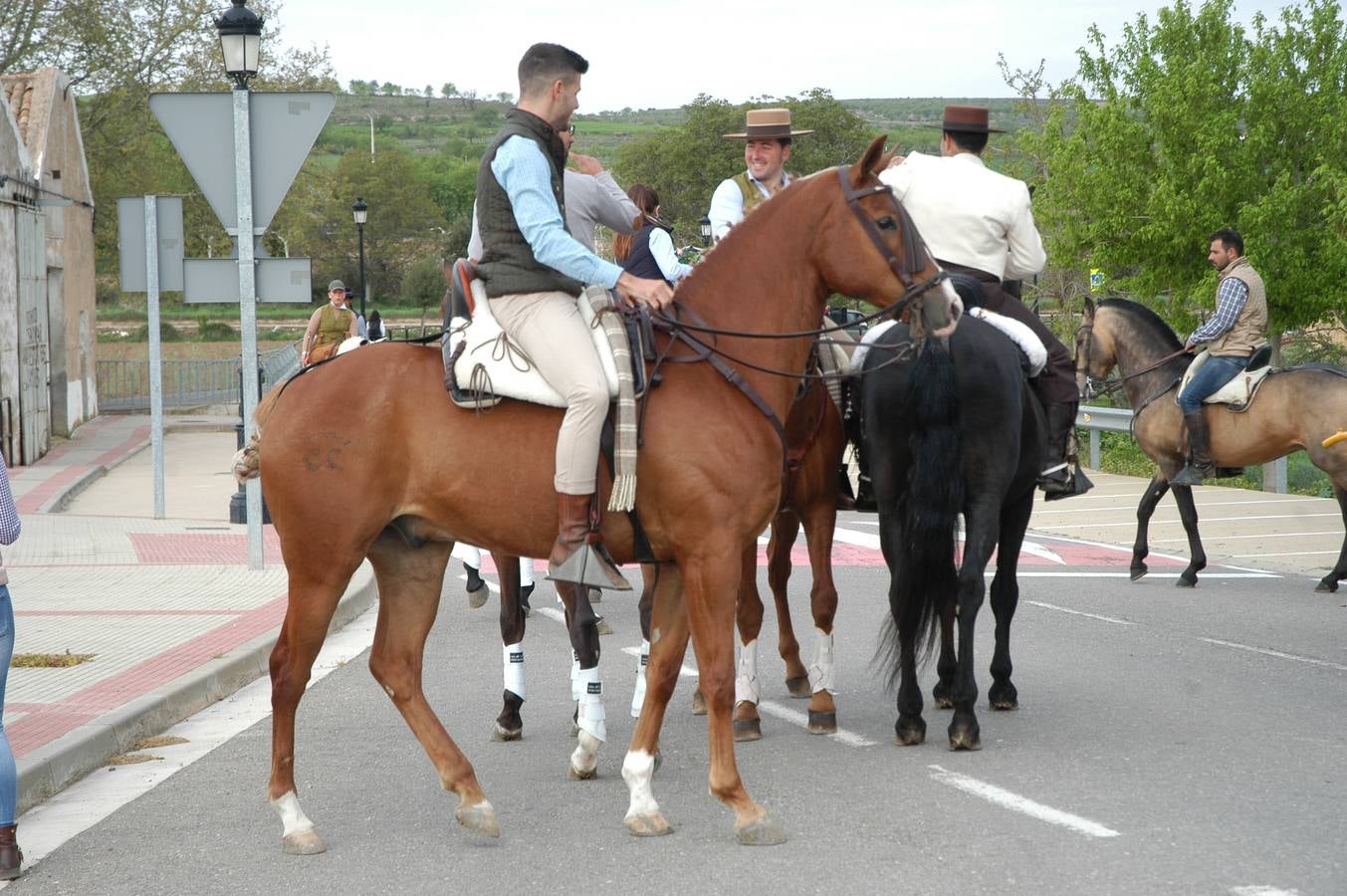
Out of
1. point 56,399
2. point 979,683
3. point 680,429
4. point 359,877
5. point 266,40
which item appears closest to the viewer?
point 359,877

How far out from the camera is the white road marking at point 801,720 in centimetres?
743

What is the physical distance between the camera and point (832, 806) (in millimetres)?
6266

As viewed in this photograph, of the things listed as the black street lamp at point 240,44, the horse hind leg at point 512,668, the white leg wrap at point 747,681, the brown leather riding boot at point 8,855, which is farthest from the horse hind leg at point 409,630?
the black street lamp at point 240,44

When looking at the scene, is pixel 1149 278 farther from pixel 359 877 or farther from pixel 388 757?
pixel 359 877

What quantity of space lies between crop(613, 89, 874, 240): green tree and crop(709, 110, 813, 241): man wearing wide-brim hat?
63484 millimetres

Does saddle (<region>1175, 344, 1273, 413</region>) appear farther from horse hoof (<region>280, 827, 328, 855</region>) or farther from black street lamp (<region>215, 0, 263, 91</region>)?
horse hoof (<region>280, 827, 328, 855</region>)

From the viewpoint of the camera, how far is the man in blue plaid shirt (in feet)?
43.8

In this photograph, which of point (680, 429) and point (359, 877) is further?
point (680, 429)

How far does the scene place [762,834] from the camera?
5.76m

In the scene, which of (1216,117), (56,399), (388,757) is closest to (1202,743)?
(388,757)

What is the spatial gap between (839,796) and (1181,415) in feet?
28.5

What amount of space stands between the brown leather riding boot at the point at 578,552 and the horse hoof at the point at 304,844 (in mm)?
1365

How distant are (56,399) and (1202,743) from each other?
1047 inches

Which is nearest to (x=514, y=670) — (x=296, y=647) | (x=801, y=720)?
(x=801, y=720)
